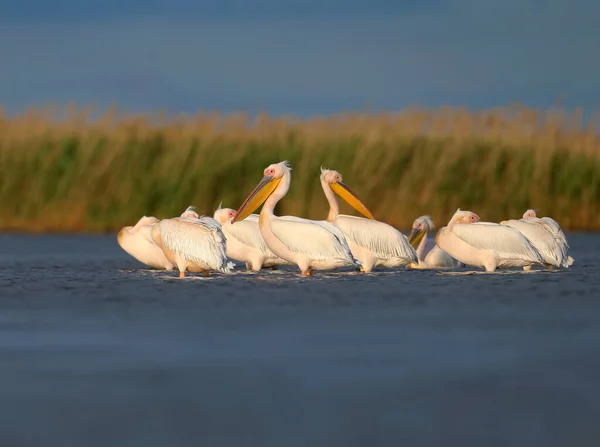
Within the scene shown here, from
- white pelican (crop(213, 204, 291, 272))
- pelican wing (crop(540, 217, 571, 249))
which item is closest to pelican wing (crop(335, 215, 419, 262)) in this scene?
white pelican (crop(213, 204, 291, 272))

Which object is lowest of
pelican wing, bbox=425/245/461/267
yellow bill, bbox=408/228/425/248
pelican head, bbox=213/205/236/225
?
pelican wing, bbox=425/245/461/267

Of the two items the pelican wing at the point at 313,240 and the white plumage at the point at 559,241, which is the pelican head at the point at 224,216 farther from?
the white plumage at the point at 559,241

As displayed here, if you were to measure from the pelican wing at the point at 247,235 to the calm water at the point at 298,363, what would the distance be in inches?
59.3

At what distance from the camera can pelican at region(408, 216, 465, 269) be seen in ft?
45.8

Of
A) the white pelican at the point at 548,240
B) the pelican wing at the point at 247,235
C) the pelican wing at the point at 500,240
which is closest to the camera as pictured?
the pelican wing at the point at 500,240

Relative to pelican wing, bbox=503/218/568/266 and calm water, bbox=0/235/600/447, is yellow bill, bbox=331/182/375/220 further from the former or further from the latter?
calm water, bbox=0/235/600/447

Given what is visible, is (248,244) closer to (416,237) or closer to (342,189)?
(342,189)

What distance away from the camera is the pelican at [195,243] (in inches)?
448

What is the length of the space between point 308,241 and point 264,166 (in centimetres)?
814

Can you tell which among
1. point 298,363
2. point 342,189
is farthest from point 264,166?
point 298,363

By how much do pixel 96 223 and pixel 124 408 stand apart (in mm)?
14339

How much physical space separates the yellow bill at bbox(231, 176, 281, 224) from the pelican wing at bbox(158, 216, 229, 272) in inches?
60.3

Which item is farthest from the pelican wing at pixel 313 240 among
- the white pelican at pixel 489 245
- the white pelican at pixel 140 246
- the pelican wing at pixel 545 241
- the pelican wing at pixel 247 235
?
the pelican wing at pixel 545 241

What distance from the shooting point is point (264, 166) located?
1980 centimetres
